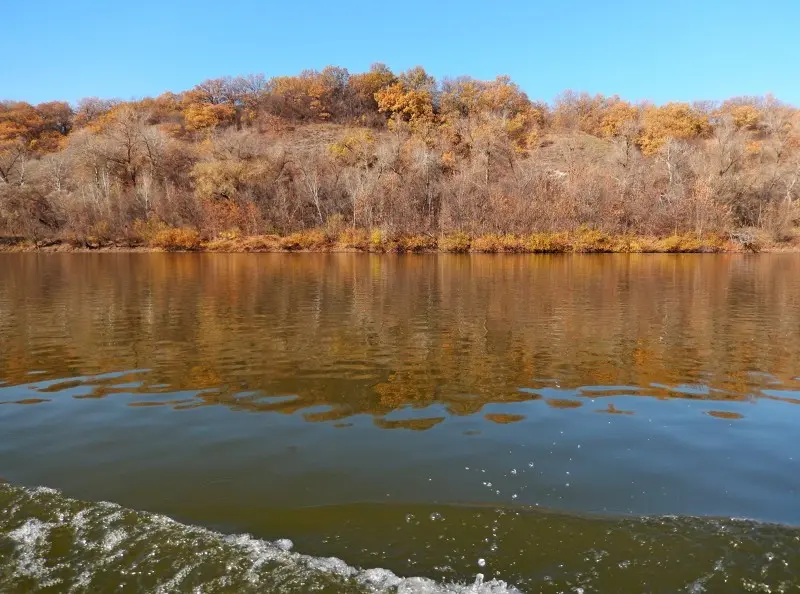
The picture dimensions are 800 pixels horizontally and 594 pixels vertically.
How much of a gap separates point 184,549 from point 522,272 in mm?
29989

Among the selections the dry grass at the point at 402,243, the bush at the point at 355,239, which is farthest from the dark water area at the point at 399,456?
the bush at the point at 355,239

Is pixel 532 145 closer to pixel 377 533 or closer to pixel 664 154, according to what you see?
pixel 664 154

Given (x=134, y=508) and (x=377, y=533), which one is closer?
(x=377, y=533)

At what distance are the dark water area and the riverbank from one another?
41.5 meters

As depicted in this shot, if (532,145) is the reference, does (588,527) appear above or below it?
below

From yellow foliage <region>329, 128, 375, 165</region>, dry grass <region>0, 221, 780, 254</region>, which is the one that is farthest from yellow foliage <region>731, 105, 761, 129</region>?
yellow foliage <region>329, 128, 375, 165</region>

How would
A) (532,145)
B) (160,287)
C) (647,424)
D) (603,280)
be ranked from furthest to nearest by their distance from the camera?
(532,145)
(603,280)
(160,287)
(647,424)

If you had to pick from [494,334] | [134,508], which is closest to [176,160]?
[494,334]

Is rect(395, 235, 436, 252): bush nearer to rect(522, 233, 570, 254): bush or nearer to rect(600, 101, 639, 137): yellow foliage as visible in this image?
rect(522, 233, 570, 254): bush

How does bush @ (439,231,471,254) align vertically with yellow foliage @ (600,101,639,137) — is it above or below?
below

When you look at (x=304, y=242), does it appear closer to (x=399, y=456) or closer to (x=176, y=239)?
(x=176, y=239)

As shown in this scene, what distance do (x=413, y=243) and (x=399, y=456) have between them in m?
51.4

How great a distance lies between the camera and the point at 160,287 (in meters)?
24.5

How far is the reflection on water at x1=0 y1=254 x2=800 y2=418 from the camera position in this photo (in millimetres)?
9562
